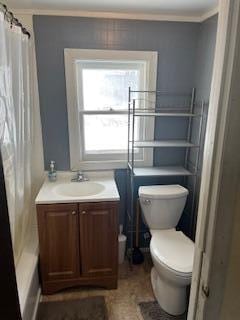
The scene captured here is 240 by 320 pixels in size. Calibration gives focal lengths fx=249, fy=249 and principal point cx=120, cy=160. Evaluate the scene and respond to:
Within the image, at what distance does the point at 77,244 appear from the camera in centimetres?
191

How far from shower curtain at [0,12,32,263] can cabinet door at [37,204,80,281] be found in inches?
6.8

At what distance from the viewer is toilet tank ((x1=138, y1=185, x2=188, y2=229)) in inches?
81.4

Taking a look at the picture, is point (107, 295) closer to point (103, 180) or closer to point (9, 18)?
point (103, 180)

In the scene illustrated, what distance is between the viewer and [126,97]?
2.25 m

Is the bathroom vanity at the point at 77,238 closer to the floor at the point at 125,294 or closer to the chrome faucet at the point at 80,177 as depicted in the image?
the floor at the point at 125,294

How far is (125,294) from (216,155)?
5.92 feet

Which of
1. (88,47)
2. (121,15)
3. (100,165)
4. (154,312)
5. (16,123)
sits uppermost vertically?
(121,15)

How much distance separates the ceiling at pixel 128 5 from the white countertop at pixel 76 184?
1.33 m

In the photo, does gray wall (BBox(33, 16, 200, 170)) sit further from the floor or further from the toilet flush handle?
the floor

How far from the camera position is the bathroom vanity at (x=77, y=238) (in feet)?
6.03

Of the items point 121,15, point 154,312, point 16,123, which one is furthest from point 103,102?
point 154,312

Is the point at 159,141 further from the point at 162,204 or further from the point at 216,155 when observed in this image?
the point at 216,155

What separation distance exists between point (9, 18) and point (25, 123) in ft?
2.25

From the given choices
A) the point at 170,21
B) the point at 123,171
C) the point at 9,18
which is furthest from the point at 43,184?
the point at 170,21
